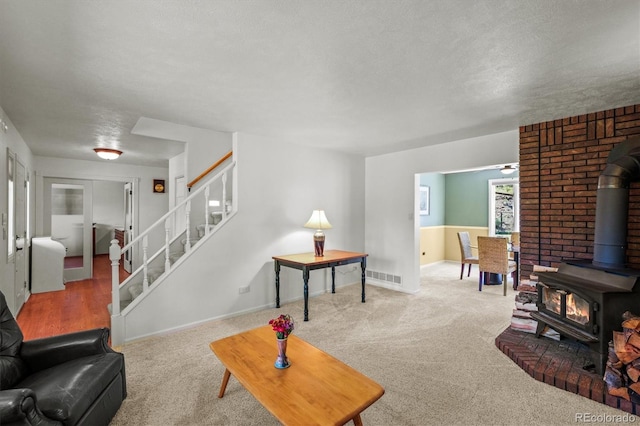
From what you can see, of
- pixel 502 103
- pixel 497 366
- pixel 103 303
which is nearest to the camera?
pixel 497 366

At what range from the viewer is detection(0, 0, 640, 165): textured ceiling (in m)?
1.57

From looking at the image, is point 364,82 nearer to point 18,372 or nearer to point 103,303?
point 18,372

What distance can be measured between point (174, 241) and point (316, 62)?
10.9 feet

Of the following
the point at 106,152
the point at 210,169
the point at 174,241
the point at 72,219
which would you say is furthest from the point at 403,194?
the point at 72,219

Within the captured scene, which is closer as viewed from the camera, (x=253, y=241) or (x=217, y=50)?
(x=217, y=50)

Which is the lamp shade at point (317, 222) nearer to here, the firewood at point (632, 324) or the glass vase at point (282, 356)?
the glass vase at point (282, 356)

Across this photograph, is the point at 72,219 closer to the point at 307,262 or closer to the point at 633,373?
the point at 307,262

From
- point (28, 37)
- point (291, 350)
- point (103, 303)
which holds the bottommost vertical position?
point (103, 303)

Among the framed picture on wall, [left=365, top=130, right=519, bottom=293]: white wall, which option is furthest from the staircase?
the framed picture on wall

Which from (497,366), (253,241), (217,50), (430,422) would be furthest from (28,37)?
(497,366)

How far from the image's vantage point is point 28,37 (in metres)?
1.78

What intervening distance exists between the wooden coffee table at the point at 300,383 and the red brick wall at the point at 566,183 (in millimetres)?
2951

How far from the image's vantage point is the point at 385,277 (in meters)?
5.31

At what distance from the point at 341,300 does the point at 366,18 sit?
3.68 m
